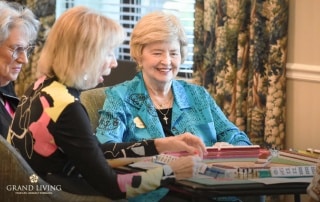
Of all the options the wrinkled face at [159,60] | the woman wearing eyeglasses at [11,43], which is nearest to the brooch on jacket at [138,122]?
the wrinkled face at [159,60]

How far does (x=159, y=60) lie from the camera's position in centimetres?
322

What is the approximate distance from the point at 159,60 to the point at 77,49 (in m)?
0.85

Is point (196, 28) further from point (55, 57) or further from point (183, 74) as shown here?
point (55, 57)

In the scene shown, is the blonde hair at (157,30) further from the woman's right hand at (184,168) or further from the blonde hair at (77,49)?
the woman's right hand at (184,168)

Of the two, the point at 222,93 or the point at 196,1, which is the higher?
the point at 196,1

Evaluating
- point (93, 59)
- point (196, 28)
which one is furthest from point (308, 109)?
point (93, 59)

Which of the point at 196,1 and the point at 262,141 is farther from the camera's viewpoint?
the point at 196,1

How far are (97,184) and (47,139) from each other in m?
0.24

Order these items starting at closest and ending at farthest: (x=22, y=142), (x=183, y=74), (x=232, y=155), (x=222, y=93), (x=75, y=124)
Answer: (x=75, y=124)
(x=22, y=142)
(x=232, y=155)
(x=222, y=93)
(x=183, y=74)

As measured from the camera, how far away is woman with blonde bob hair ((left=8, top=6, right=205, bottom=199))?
232cm

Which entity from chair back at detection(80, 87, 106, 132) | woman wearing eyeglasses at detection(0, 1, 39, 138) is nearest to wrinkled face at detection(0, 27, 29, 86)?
woman wearing eyeglasses at detection(0, 1, 39, 138)

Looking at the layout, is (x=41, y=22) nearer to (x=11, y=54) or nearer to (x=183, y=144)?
(x=11, y=54)

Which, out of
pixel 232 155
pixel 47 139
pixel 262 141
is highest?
pixel 47 139

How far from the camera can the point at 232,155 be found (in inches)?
110
